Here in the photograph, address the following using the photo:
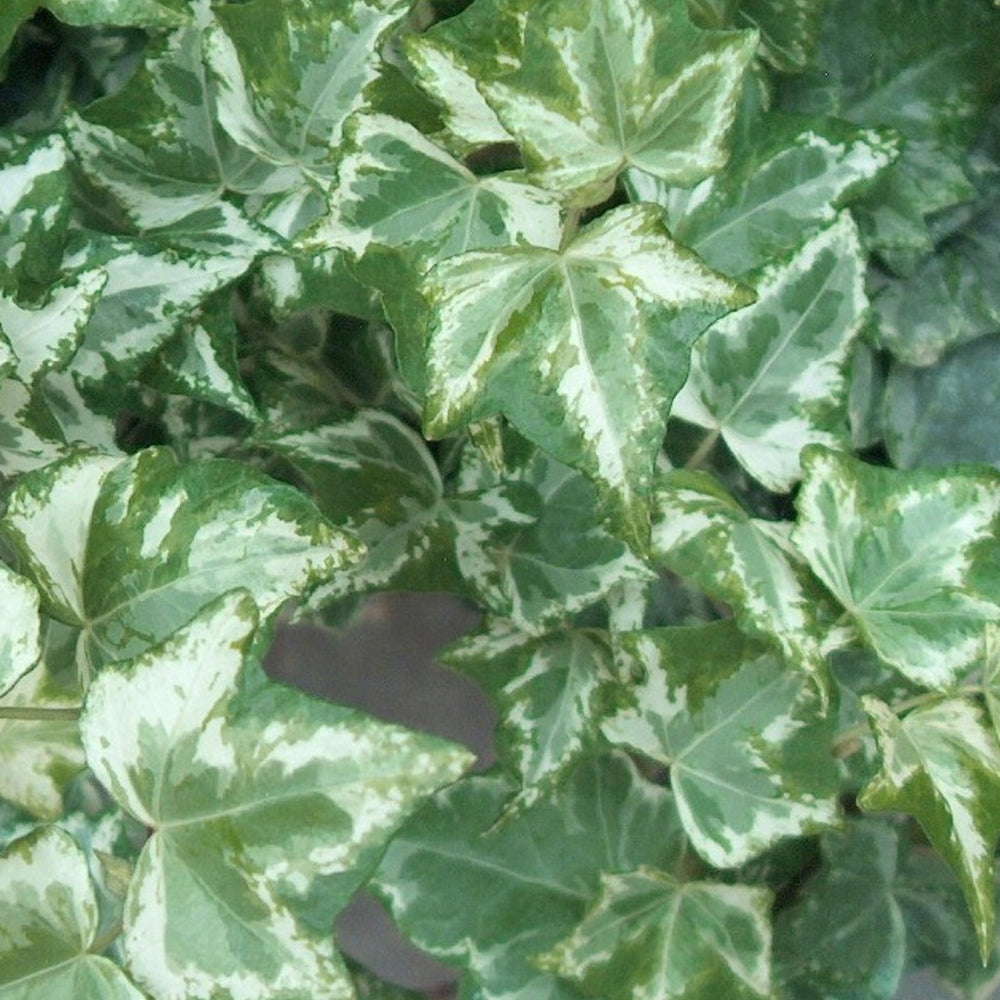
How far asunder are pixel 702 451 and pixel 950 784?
0.22m

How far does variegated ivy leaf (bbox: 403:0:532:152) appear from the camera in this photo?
49cm

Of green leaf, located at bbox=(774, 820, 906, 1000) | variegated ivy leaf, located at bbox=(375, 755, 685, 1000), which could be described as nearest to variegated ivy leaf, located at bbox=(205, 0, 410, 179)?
variegated ivy leaf, located at bbox=(375, 755, 685, 1000)

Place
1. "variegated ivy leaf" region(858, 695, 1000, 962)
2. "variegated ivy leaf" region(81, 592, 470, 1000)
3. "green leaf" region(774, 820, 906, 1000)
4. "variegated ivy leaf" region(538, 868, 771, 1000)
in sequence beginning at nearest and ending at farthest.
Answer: "variegated ivy leaf" region(81, 592, 470, 1000) < "variegated ivy leaf" region(858, 695, 1000, 962) < "variegated ivy leaf" region(538, 868, 771, 1000) < "green leaf" region(774, 820, 906, 1000)

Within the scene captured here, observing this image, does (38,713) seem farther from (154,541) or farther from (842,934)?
(842,934)

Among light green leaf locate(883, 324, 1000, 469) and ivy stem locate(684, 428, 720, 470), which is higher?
ivy stem locate(684, 428, 720, 470)

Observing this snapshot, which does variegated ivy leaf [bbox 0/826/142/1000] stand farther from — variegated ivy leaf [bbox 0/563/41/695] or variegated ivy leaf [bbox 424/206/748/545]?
variegated ivy leaf [bbox 424/206/748/545]

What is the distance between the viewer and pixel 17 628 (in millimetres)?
454

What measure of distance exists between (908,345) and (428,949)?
1.44 feet

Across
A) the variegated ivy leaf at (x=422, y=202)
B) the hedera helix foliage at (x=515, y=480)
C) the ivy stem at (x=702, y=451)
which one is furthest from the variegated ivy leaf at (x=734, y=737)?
the variegated ivy leaf at (x=422, y=202)

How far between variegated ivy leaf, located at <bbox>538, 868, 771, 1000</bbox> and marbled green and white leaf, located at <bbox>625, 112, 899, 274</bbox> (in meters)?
0.33

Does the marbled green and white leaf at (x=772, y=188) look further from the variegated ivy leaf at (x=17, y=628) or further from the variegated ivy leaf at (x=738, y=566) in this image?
the variegated ivy leaf at (x=17, y=628)

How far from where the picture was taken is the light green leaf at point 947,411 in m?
0.72

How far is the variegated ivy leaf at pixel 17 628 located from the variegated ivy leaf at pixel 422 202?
0.18m

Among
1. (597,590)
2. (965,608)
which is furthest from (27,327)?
(965,608)
